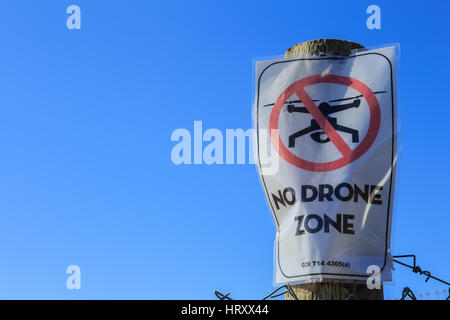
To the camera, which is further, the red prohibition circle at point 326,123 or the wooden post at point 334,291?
the red prohibition circle at point 326,123

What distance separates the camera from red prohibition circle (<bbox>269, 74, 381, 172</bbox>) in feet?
19.6

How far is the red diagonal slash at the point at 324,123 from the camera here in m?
6.00

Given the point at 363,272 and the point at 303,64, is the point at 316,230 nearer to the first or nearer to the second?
the point at 363,272

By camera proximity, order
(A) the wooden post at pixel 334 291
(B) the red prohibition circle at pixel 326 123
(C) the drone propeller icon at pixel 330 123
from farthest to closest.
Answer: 1. (C) the drone propeller icon at pixel 330 123
2. (B) the red prohibition circle at pixel 326 123
3. (A) the wooden post at pixel 334 291

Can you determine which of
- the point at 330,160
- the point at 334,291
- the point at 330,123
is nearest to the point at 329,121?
the point at 330,123

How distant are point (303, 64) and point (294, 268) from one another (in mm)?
1819

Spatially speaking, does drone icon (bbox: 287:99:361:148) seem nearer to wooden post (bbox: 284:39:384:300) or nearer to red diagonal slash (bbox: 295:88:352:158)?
red diagonal slash (bbox: 295:88:352:158)

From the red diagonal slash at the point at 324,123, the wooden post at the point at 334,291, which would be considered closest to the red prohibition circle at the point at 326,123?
the red diagonal slash at the point at 324,123

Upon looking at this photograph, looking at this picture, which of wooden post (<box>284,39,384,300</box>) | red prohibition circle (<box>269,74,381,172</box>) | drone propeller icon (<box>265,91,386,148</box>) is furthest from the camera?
drone propeller icon (<box>265,91,386,148</box>)

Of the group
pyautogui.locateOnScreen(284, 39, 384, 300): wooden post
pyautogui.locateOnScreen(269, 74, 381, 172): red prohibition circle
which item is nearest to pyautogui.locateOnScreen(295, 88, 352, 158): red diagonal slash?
pyautogui.locateOnScreen(269, 74, 381, 172): red prohibition circle

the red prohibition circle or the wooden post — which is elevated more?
the red prohibition circle

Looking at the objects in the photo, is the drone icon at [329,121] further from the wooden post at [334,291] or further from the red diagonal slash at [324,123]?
the wooden post at [334,291]

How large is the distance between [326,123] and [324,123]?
0.8 inches

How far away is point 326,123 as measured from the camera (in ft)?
20.1
